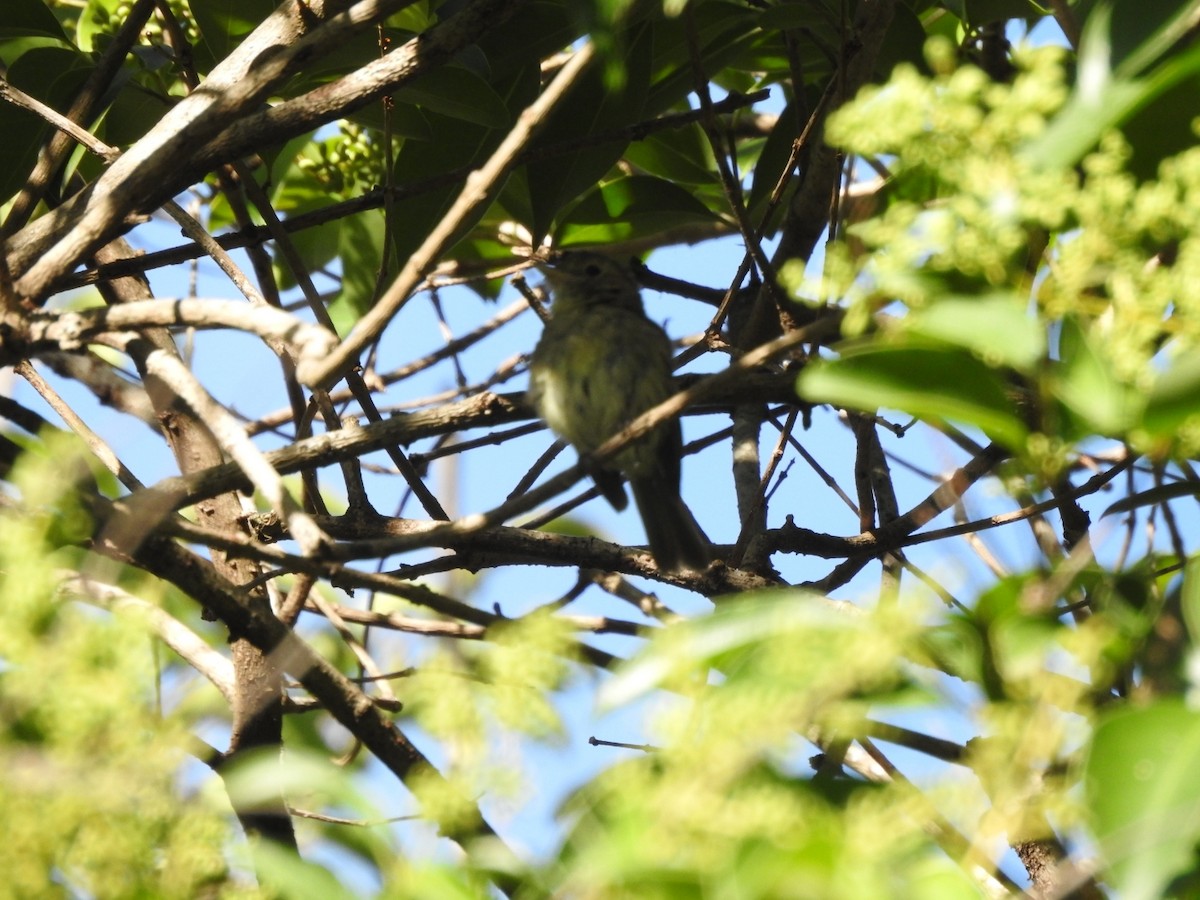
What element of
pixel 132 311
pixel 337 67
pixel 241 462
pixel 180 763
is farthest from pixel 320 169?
pixel 180 763

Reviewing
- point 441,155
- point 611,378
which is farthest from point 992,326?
point 611,378

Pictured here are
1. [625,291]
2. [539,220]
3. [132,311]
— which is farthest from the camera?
[625,291]

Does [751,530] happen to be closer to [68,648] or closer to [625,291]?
[625,291]

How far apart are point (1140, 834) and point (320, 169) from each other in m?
4.00

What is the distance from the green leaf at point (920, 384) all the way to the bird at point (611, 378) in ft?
9.12

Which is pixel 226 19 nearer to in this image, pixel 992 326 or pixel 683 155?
pixel 683 155

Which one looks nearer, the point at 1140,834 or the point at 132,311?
the point at 1140,834

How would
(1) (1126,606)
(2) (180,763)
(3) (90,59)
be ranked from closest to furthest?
(2) (180,763)
(1) (1126,606)
(3) (90,59)

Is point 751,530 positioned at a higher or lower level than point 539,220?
lower

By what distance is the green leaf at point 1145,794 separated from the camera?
49.7 inches

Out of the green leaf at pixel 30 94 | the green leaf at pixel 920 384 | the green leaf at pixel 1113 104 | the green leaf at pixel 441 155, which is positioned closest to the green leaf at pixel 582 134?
the green leaf at pixel 441 155

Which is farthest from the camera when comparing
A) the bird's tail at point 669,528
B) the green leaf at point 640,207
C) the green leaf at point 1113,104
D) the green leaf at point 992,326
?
the green leaf at point 640,207

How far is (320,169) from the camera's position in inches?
188

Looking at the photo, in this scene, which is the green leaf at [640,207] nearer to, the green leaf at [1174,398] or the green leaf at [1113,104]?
the green leaf at [1113,104]
